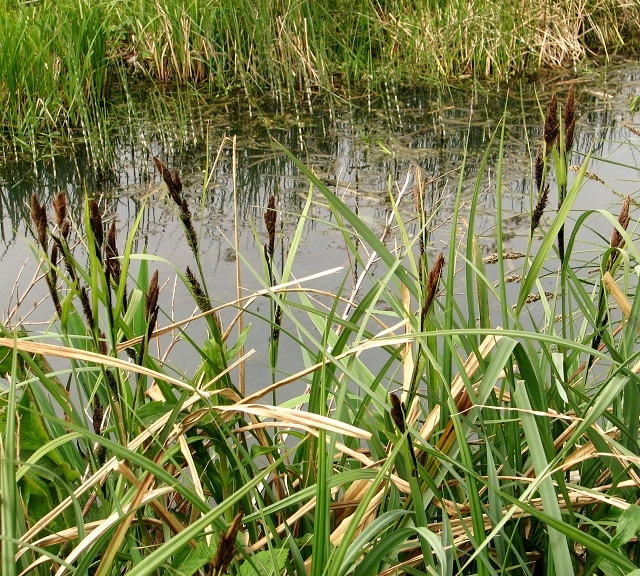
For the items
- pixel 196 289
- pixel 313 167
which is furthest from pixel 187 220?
pixel 313 167

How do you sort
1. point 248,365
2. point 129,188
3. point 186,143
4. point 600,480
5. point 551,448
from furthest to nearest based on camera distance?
point 186,143 → point 129,188 → point 248,365 → point 600,480 → point 551,448

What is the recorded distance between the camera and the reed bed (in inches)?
204

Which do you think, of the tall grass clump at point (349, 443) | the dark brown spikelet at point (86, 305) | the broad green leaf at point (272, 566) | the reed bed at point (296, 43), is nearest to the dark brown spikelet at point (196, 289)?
the tall grass clump at point (349, 443)

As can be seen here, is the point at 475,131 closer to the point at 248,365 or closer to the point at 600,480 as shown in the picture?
the point at 248,365

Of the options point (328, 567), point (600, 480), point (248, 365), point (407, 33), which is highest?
point (407, 33)

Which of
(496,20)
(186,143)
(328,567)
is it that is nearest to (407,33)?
(496,20)

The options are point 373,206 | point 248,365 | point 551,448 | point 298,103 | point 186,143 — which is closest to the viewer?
point 551,448

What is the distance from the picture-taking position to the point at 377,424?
129 centimetres

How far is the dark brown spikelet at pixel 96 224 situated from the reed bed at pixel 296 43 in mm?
4278

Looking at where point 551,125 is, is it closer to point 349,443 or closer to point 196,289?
point 196,289

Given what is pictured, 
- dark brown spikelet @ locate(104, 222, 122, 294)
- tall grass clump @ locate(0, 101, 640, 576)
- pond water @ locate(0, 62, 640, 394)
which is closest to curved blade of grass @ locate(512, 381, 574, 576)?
tall grass clump @ locate(0, 101, 640, 576)

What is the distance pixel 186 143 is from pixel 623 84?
122 inches

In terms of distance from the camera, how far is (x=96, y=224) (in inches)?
32.0

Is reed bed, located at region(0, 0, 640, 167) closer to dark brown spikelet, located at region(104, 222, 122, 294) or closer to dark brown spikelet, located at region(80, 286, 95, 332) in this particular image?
dark brown spikelet, located at region(104, 222, 122, 294)
